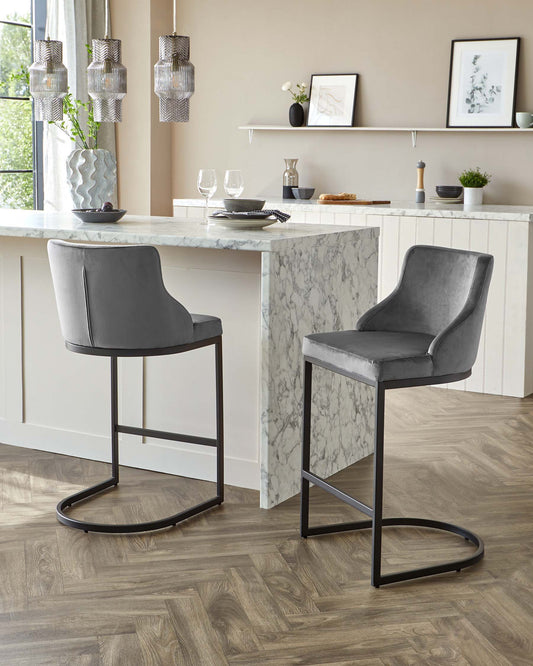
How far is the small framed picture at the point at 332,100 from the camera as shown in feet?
20.9

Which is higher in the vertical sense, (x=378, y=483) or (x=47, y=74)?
(x=47, y=74)

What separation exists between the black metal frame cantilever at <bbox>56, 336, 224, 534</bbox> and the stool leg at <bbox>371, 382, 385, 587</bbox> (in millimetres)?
731

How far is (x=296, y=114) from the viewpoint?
6.49 metres

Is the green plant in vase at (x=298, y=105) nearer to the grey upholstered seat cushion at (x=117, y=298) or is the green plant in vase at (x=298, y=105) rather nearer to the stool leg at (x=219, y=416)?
the stool leg at (x=219, y=416)

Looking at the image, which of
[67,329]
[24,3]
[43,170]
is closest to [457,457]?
[67,329]

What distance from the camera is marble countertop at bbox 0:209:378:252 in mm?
3109

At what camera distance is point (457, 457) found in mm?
3873

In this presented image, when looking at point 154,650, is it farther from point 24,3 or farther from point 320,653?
point 24,3

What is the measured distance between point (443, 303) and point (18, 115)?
15.0 feet

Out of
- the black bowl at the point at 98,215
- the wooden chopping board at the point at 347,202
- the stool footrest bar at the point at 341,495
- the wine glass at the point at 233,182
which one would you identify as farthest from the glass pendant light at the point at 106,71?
the wooden chopping board at the point at 347,202

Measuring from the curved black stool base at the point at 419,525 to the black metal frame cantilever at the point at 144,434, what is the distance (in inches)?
17.0

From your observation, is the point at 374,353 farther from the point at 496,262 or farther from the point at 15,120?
the point at 15,120

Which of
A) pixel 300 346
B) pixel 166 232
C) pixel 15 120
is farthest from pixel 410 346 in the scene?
pixel 15 120

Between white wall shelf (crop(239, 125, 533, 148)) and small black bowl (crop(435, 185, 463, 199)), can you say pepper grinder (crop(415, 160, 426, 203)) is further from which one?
white wall shelf (crop(239, 125, 533, 148))
